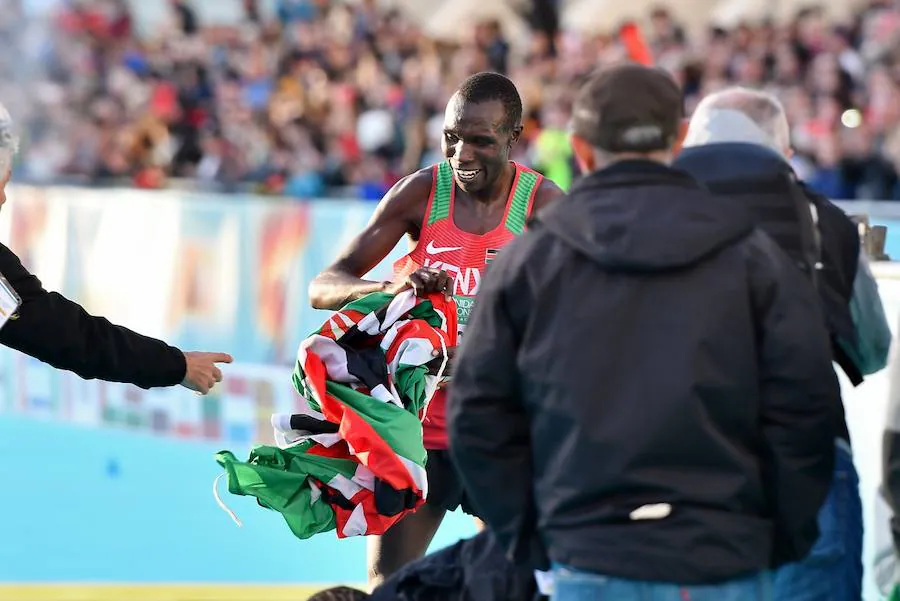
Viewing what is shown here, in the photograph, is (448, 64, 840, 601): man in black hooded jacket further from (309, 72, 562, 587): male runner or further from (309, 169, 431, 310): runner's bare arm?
(309, 169, 431, 310): runner's bare arm

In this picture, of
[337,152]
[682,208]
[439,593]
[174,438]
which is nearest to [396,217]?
[439,593]

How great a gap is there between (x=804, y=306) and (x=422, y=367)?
1788 millimetres

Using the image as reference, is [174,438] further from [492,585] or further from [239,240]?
[492,585]

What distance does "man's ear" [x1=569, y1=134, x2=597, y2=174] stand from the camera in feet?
10.1

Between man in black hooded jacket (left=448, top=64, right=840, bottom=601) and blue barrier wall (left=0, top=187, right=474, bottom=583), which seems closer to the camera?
man in black hooded jacket (left=448, top=64, right=840, bottom=601)

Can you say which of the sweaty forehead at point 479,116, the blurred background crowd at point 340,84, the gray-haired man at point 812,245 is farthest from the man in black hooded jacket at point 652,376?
the blurred background crowd at point 340,84

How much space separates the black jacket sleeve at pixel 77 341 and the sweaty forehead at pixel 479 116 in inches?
44.0

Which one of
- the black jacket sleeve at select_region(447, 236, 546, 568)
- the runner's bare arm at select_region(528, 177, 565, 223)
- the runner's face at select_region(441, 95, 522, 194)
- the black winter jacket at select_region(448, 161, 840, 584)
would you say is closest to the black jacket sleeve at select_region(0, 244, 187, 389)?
the runner's face at select_region(441, 95, 522, 194)

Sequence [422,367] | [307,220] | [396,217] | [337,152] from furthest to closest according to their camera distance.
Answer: [337,152], [307,220], [396,217], [422,367]

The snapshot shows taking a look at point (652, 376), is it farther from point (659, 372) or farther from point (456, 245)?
point (456, 245)

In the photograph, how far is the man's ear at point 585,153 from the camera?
3084 mm

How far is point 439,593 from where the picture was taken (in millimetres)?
3527

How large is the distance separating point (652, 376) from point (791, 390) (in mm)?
281

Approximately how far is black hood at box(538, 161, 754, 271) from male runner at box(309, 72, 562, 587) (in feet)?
5.60
